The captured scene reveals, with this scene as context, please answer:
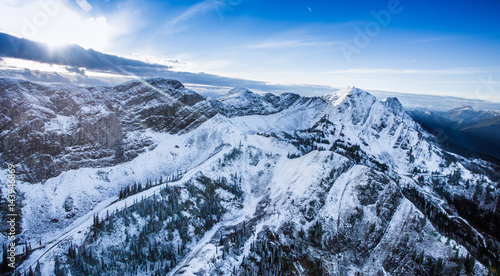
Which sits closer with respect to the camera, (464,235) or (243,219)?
(464,235)

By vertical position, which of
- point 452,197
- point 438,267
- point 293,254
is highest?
point 438,267

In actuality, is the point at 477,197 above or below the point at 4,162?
below

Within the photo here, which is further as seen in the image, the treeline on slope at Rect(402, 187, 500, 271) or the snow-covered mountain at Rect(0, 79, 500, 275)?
the treeline on slope at Rect(402, 187, 500, 271)

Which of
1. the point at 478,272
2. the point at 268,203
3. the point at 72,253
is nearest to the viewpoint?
the point at 478,272

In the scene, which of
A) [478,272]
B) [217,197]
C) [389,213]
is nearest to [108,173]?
[217,197]

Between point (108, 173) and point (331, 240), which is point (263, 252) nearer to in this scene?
point (331, 240)

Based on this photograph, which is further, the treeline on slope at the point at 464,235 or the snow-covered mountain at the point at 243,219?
the treeline on slope at the point at 464,235

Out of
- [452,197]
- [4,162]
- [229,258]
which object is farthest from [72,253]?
[452,197]

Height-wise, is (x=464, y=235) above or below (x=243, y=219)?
above

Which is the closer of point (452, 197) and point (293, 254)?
point (293, 254)

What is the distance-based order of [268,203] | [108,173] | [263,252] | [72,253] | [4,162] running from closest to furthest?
[72,253]
[263,252]
[268,203]
[4,162]
[108,173]
